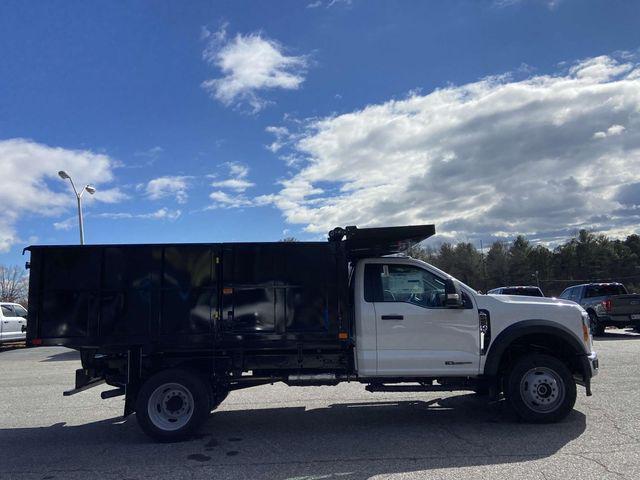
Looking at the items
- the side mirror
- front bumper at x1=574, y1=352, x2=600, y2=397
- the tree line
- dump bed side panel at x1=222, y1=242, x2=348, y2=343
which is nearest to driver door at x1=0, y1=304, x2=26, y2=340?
dump bed side panel at x1=222, y1=242, x2=348, y2=343

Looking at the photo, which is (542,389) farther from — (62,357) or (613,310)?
(62,357)

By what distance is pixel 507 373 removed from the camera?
673 cm

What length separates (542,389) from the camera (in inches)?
261

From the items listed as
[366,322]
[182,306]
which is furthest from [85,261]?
[366,322]

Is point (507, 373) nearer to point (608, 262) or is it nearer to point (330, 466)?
point (330, 466)

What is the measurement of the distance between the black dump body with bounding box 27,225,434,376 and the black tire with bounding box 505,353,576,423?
2105mm

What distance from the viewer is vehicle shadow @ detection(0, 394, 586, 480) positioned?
17.4 ft

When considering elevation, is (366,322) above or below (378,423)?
above

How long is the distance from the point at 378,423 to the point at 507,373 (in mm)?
1778

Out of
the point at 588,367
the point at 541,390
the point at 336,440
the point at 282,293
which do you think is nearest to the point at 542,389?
the point at 541,390

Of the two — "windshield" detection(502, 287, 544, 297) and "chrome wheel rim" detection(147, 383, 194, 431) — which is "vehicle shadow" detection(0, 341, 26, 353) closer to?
"chrome wheel rim" detection(147, 383, 194, 431)

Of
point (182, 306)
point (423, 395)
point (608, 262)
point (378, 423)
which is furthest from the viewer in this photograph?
point (608, 262)

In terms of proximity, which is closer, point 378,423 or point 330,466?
point 330,466

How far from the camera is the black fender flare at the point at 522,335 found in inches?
258
